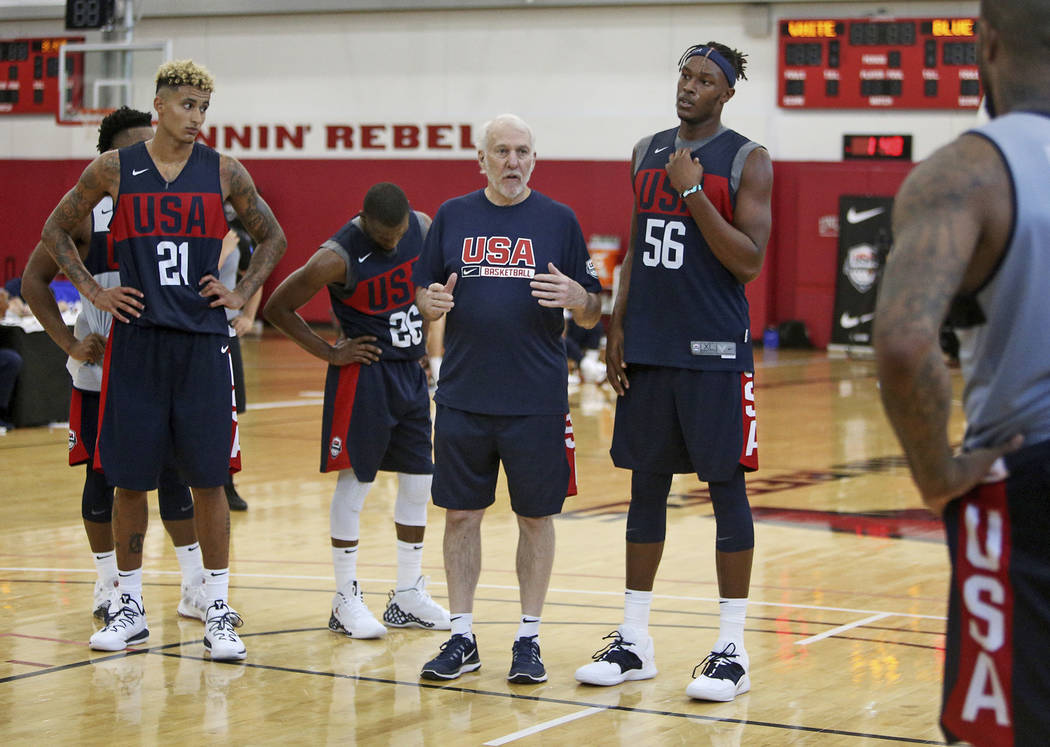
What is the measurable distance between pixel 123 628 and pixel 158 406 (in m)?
0.81

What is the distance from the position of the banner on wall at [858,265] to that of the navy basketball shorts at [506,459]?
15291 mm

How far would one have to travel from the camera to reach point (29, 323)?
11.0 metres

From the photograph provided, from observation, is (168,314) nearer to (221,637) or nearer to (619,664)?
(221,637)

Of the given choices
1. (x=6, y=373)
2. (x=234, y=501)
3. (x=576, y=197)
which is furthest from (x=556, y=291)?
(x=576, y=197)

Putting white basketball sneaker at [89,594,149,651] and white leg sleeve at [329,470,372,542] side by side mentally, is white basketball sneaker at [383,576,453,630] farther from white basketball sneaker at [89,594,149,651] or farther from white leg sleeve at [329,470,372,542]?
white basketball sneaker at [89,594,149,651]

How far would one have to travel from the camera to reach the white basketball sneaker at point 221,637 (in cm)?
465

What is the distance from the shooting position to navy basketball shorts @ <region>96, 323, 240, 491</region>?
4715mm

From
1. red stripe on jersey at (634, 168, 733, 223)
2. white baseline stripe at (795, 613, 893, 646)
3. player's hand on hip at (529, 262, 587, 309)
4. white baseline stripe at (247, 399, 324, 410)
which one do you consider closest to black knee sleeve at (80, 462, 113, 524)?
player's hand on hip at (529, 262, 587, 309)

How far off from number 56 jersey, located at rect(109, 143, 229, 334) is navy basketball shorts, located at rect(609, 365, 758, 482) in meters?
1.53

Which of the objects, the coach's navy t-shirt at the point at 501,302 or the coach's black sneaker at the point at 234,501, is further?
the coach's black sneaker at the point at 234,501

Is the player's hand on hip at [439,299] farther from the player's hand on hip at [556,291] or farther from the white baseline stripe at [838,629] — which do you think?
the white baseline stripe at [838,629]

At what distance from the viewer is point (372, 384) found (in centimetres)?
517

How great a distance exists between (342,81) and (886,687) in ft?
61.9

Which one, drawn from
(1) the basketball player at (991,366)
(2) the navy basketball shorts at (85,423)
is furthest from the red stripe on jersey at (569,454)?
(1) the basketball player at (991,366)
